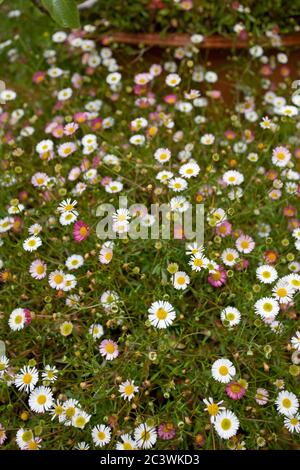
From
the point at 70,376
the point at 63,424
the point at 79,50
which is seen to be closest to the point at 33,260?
the point at 70,376

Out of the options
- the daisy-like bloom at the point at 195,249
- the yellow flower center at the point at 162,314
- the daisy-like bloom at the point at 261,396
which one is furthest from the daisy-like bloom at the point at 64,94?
the daisy-like bloom at the point at 261,396

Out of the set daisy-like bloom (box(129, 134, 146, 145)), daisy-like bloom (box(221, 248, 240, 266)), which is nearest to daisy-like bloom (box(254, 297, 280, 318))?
daisy-like bloom (box(221, 248, 240, 266))

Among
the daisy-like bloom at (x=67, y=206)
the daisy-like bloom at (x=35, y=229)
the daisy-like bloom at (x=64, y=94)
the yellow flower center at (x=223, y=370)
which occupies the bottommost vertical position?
the yellow flower center at (x=223, y=370)

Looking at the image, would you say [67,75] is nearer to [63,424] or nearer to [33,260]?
[33,260]

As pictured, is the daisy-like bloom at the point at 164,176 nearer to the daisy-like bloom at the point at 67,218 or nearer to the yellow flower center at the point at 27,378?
the daisy-like bloom at the point at 67,218

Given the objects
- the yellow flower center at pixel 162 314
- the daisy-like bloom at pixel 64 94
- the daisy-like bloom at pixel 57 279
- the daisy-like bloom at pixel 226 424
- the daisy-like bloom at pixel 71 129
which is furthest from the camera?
the daisy-like bloom at pixel 64 94

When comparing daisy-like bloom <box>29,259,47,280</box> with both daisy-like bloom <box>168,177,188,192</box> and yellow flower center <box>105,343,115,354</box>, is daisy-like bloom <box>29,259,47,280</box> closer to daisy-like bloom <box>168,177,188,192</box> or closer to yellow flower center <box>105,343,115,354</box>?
yellow flower center <box>105,343,115,354</box>

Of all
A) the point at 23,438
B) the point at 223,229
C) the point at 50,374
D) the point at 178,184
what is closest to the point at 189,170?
the point at 178,184
